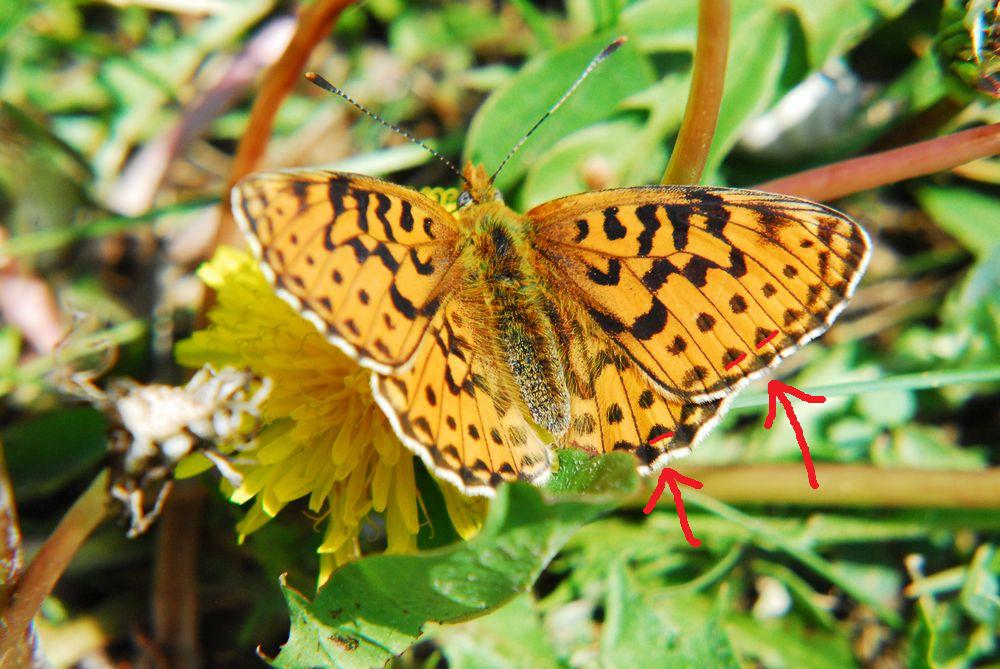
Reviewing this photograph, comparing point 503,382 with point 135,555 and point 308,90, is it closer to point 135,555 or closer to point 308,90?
point 135,555

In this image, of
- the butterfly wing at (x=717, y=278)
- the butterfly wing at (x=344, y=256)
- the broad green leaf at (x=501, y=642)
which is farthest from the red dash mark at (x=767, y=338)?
the broad green leaf at (x=501, y=642)

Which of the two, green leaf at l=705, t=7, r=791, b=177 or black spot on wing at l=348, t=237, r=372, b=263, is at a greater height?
Answer: green leaf at l=705, t=7, r=791, b=177

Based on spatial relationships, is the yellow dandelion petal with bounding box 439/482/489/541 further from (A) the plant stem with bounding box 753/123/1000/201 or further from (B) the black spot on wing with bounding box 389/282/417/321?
(A) the plant stem with bounding box 753/123/1000/201

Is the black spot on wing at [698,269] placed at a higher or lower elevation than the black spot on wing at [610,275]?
higher

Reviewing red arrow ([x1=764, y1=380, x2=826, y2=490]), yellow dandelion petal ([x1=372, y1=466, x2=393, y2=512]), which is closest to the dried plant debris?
yellow dandelion petal ([x1=372, y1=466, x2=393, y2=512])

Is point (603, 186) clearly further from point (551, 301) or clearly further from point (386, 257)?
point (386, 257)

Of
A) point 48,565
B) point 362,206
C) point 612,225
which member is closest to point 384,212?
point 362,206

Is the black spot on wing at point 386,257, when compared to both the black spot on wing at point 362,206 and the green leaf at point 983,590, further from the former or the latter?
the green leaf at point 983,590
